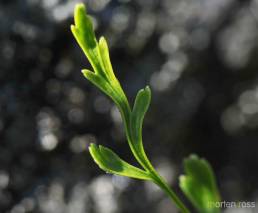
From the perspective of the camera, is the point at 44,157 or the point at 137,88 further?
the point at 137,88

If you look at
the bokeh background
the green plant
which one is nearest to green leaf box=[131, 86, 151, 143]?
the green plant

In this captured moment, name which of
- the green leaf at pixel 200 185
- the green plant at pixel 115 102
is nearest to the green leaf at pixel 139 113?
the green plant at pixel 115 102

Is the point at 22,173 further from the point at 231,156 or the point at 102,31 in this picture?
the point at 231,156

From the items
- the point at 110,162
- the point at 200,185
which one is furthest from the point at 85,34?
the point at 200,185

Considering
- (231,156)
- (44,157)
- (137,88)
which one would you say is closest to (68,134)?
(44,157)

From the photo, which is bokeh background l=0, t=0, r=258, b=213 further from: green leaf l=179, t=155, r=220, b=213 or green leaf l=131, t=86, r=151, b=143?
green leaf l=131, t=86, r=151, b=143

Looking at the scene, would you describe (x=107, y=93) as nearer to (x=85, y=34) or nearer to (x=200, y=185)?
(x=85, y=34)
